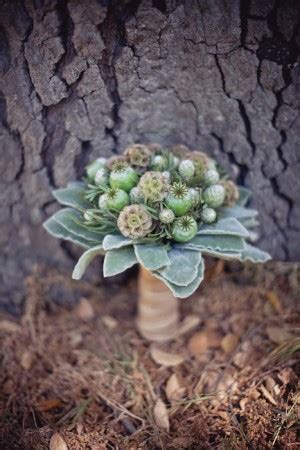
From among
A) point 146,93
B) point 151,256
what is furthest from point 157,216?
point 146,93

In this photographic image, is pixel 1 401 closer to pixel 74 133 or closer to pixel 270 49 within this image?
pixel 74 133

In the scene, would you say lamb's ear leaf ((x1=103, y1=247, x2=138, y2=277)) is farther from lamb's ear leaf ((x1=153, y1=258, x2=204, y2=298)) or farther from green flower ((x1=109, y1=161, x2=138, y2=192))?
green flower ((x1=109, y1=161, x2=138, y2=192))

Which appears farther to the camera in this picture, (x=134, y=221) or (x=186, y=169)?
(x=186, y=169)

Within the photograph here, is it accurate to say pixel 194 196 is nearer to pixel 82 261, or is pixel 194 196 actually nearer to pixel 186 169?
pixel 186 169

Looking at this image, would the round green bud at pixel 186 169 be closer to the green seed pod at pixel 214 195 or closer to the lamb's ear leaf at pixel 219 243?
the green seed pod at pixel 214 195

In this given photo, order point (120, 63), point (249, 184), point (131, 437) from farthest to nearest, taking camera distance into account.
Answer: point (249, 184) → point (120, 63) → point (131, 437)

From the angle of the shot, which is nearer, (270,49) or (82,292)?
(270,49)

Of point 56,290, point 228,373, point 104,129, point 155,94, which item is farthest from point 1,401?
point 155,94
